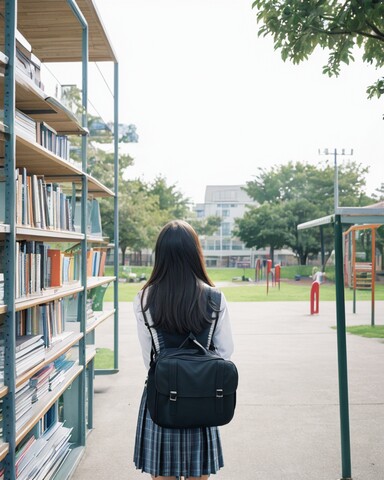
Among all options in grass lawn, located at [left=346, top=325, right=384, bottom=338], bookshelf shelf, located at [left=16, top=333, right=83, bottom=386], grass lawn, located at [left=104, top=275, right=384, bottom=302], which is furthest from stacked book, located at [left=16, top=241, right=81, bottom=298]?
grass lawn, located at [left=104, top=275, right=384, bottom=302]

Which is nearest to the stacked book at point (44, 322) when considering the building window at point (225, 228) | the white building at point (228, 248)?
the white building at point (228, 248)

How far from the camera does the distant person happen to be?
7.14ft

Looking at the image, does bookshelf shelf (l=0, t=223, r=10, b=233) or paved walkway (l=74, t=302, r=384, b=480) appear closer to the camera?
bookshelf shelf (l=0, t=223, r=10, b=233)

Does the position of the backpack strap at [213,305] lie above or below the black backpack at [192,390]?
above

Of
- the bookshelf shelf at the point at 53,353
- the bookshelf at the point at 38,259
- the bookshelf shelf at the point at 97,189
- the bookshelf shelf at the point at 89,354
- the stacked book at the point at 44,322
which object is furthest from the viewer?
the bookshelf shelf at the point at 97,189

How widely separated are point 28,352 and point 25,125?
1.25 meters

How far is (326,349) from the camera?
8.16 meters

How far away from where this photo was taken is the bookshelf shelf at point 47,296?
2639mm

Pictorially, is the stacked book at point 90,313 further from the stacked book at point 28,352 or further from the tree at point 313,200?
the tree at point 313,200

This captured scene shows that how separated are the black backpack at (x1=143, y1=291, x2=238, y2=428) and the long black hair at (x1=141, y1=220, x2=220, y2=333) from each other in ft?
0.45

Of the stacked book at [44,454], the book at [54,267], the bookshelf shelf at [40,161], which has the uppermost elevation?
the bookshelf shelf at [40,161]

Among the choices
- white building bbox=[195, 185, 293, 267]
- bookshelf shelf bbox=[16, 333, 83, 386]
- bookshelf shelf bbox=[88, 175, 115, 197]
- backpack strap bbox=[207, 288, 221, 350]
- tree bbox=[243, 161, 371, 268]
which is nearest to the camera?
backpack strap bbox=[207, 288, 221, 350]

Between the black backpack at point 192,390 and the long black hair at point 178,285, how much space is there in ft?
0.45

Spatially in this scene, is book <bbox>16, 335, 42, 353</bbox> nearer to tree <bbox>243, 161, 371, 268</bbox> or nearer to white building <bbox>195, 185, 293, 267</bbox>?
tree <bbox>243, 161, 371, 268</bbox>
